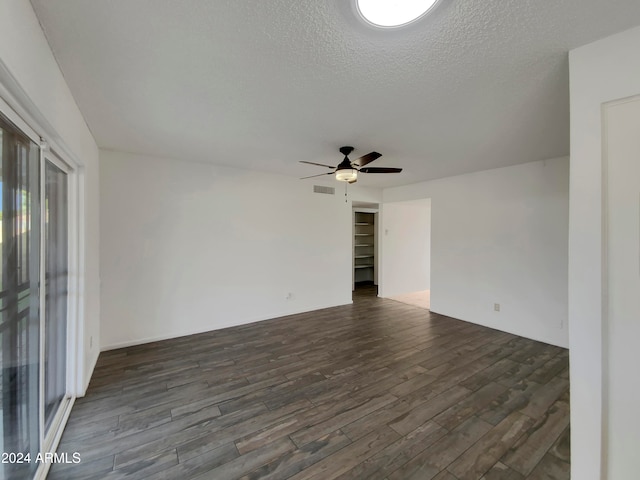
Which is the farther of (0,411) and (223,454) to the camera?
(223,454)

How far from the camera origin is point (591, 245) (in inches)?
53.1

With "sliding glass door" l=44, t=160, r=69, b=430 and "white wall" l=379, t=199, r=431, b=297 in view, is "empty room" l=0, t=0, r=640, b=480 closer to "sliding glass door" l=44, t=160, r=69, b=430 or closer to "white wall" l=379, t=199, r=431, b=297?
"sliding glass door" l=44, t=160, r=69, b=430

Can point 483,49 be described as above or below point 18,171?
above

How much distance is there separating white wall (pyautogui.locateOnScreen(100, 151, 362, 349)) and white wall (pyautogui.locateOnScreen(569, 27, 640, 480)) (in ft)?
12.8

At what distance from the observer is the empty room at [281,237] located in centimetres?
129

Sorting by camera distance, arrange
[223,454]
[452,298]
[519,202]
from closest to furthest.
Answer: [223,454] → [519,202] → [452,298]

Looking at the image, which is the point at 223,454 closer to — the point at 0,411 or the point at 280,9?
the point at 0,411

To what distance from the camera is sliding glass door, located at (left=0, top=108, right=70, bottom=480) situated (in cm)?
130

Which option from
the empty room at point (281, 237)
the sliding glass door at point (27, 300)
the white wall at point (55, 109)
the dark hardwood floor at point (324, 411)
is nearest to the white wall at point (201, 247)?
the empty room at point (281, 237)

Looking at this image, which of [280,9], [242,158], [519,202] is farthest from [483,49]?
[519,202]

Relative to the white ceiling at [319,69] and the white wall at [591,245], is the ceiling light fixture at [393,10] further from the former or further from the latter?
the white wall at [591,245]

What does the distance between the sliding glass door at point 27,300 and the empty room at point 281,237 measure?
0.02 m

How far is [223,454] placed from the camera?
1.78 meters

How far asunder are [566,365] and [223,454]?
3.73 metres
